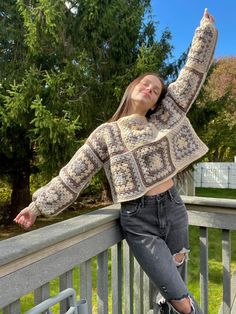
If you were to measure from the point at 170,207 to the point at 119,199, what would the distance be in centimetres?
22

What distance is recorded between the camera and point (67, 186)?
130cm

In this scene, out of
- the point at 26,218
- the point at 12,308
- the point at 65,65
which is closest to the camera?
the point at 12,308

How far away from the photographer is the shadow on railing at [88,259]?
830 mm

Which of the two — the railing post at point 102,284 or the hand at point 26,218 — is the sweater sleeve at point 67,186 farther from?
the railing post at point 102,284

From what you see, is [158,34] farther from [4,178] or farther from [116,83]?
[4,178]

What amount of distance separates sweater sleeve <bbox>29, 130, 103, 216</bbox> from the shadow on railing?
11 centimetres

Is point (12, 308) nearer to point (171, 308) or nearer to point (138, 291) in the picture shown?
point (171, 308)

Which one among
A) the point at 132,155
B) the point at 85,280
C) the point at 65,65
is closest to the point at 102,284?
the point at 85,280

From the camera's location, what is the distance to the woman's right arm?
1.28 metres

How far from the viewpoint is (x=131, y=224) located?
1.33 metres

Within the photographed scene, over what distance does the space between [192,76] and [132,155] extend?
506mm

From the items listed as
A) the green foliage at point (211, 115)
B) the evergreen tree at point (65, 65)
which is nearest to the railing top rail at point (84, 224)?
the evergreen tree at point (65, 65)

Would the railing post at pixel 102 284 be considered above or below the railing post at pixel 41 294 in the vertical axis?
below

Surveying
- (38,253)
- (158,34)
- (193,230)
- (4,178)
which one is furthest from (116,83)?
(38,253)
